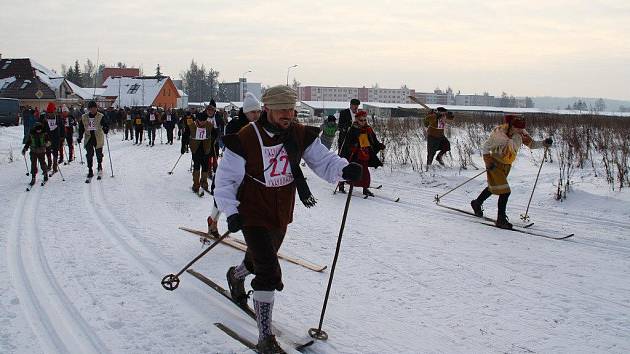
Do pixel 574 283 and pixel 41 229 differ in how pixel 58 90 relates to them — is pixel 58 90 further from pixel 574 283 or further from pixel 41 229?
pixel 574 283

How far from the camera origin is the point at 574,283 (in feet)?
17.9

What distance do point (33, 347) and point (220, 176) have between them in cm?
188

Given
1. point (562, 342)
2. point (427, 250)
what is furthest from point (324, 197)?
point (562, 342)

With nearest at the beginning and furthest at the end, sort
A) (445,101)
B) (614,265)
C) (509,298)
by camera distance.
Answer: (509,298), (614,265), (445,101)

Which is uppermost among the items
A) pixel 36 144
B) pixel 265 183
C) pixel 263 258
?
pixel 265 183

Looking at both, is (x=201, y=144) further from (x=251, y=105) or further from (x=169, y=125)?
(x=169, y=125)

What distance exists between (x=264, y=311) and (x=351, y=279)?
1.96 meters

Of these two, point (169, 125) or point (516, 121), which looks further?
point (169, 125)

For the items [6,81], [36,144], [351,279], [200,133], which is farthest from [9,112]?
[351,279]

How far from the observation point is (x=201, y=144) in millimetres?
10586

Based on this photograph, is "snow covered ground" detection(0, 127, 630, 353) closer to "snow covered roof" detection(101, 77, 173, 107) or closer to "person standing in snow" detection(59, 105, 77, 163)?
"person standing in snow" detection(59, 105, 77, 163)

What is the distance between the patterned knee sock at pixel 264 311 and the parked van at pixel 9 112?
36597 millimetres

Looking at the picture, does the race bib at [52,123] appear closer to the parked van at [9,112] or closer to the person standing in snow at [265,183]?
the person standing in snow at [265,183]

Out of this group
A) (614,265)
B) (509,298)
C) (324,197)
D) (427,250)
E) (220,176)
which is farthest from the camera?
(324,197)
